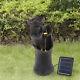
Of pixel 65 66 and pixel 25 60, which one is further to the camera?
pixel 25 60

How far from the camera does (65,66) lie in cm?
407

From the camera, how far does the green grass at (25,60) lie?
406 cm

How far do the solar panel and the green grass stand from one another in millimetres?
69

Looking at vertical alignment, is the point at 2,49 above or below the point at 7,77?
above

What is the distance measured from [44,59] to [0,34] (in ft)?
4.01

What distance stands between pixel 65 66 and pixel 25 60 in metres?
0.67

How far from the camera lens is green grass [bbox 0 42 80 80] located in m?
4.06

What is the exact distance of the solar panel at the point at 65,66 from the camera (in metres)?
4.04

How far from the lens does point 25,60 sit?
4332 millimetres

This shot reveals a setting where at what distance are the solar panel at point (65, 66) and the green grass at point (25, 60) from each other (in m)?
0.07

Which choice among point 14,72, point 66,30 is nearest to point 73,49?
point 66,30

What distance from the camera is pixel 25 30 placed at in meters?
4.82

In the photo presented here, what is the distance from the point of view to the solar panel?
404 centimetres

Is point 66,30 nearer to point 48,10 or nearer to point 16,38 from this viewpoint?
point 48,10
